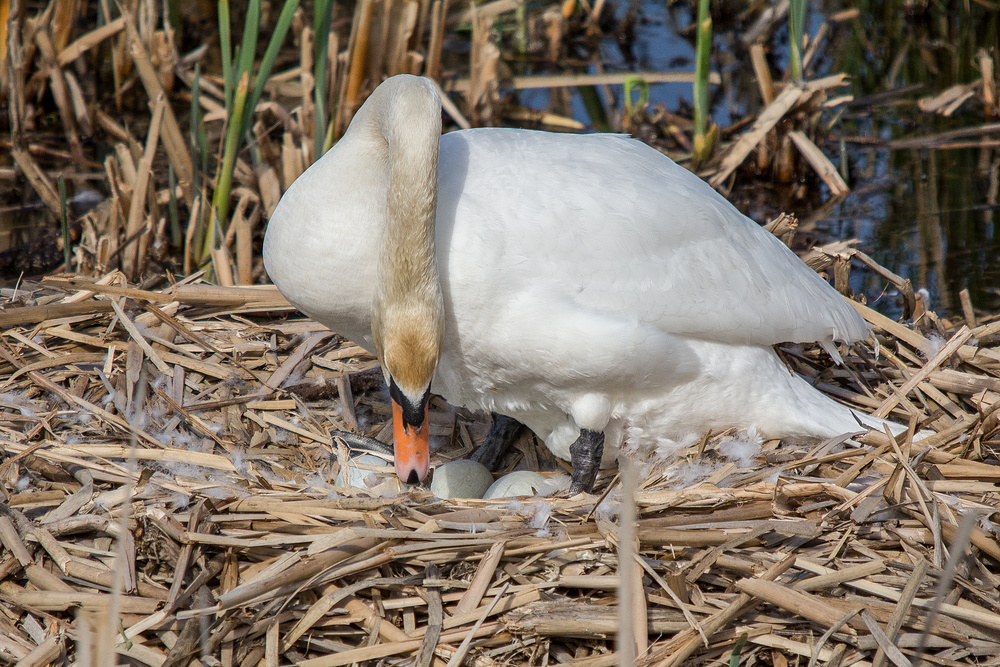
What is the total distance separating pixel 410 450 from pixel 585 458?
680 mm

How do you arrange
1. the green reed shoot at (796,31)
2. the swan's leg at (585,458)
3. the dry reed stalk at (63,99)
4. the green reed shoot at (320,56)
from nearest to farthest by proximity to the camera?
the swan's leg at (585,458) < the green reed shoot at (320,56) < the green reed shoot at (796,31) < the dry reed stalk at (63,99)

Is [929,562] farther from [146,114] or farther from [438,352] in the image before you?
[146,114]

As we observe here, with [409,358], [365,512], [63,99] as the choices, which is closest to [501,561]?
[365,512]

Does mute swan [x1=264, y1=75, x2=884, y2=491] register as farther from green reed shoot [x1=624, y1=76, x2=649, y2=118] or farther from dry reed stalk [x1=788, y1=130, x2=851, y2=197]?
green reed shoot [x1=624, y1=76, x2=649, y2=118]

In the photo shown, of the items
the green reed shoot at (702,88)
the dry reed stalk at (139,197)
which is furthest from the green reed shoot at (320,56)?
the green reed shoot at (702,88)

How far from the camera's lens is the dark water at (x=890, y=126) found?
5496mm

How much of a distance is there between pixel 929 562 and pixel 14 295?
3839 millimetres

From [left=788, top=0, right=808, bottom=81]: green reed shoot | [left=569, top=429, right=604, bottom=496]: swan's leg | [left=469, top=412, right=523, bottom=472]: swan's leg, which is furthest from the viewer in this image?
[left=788, top=0, right=808, bottom=81]: green reed shoot

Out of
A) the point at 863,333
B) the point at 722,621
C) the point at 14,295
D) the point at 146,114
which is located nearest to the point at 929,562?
the point at 722,621

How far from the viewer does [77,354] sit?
4070 millimetres

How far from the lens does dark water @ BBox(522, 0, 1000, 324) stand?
18.0ft

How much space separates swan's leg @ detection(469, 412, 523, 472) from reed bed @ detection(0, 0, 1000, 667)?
153 millimetres

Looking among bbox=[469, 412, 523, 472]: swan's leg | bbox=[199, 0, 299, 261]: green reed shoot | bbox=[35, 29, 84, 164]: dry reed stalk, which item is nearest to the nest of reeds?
bbox=[469, 412, 523, 472]: swan's leg

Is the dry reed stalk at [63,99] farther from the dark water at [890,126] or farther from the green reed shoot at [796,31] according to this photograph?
the green reed shoot at [796,31]
